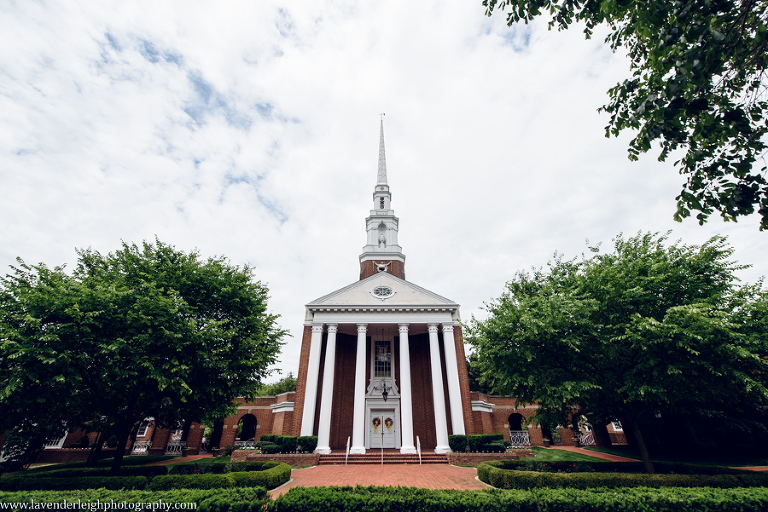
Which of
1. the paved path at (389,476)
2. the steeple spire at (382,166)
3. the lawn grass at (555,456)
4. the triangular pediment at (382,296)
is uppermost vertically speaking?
the steeple spire at (382,166)

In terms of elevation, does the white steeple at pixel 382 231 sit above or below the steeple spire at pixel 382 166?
below

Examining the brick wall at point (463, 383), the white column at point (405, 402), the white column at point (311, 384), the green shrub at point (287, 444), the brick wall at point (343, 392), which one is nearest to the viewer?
the green shrub at point (287, 444)

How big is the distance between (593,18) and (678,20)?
6.18 ft

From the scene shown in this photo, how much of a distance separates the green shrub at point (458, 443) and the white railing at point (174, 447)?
21.9 meters

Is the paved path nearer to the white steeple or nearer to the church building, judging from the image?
the church building

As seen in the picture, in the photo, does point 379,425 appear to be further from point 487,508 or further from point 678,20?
point 678,20

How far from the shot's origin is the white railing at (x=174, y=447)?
26.9 m

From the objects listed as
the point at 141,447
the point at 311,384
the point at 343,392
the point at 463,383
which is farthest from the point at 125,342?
the point at 141,447

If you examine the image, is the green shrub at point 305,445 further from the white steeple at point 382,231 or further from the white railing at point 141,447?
the white railing at point 141,447

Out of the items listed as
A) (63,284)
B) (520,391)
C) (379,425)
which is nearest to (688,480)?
(520,391)

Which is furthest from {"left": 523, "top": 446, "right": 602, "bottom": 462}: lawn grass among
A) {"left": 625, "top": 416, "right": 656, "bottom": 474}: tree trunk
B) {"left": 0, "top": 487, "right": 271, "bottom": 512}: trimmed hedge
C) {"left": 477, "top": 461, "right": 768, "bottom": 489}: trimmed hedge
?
{"left": 0, "top": 487, "right": 271, "bottom": 512}: trimmed hedge

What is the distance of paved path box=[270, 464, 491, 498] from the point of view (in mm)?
12055

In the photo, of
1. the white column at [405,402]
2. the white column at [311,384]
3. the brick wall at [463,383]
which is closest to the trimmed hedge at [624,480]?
the brick wall at [463,383]

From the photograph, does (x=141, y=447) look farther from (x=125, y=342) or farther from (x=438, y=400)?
(x=438, y=400)
